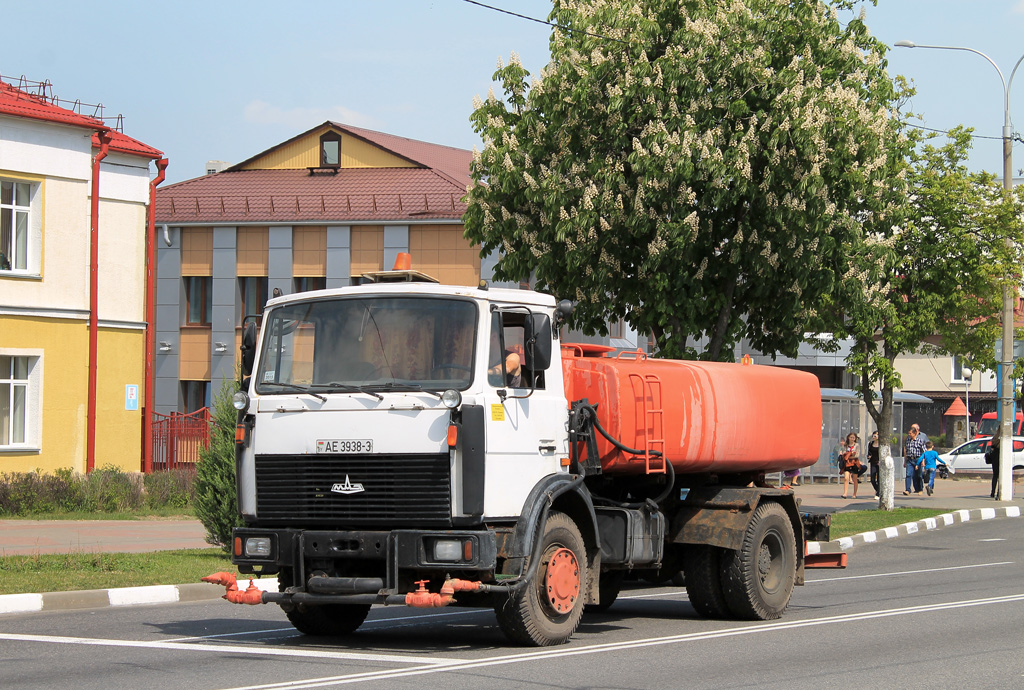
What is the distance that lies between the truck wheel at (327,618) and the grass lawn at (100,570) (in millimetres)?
3658

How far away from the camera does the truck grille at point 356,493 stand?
9.16 metres

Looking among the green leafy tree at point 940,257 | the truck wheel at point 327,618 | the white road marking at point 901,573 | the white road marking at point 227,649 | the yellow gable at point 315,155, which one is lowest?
the white road marking at point 901,573

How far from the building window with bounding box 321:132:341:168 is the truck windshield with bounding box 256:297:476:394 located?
35.0 metres

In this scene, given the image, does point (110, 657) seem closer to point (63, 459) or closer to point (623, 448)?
point (623, 448)

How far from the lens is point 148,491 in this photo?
82.2ft

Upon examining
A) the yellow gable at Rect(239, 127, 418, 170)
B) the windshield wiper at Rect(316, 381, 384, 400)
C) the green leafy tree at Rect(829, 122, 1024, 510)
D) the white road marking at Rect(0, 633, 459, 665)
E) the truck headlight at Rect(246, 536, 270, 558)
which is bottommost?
the white road marking at Rect(0, 633, 459, 665)

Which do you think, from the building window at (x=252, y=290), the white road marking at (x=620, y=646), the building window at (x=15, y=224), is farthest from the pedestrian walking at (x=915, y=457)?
the building window at (x=15, y=224)

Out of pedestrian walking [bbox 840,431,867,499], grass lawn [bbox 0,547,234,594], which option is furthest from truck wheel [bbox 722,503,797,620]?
pedestrian walking [bbox 840,431,867,499]

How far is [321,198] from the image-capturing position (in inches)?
1598

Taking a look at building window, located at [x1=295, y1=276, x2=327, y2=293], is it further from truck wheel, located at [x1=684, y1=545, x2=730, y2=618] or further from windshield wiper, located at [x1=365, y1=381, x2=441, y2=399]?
windshield wiper, located at [x1=365, y1=381, x2=441, y2=399]

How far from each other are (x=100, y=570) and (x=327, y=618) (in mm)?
5106

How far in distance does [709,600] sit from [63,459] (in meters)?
17.6

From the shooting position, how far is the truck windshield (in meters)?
9.41

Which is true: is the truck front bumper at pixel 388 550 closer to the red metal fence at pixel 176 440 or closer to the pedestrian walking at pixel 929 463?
the red metal fence at pixel 176 440
